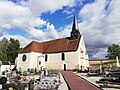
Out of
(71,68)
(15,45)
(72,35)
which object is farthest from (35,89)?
(15,45)

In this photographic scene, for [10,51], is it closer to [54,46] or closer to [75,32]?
[54,46]

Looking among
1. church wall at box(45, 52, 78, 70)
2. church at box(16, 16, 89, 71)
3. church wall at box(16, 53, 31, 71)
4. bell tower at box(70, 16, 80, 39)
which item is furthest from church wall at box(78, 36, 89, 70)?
church wall at box(16, 53, 31, 71)

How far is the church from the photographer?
2210 inches

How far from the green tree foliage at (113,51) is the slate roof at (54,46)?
19.8m

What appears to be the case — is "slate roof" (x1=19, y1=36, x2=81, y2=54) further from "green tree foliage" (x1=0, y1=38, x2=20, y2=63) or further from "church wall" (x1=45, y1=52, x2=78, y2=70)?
"green tree foliage" (x1=0, y1=38, x2=20, y2=63)

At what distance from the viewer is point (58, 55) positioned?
5900 centimetres

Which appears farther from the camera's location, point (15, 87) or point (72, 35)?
point (72, 35)

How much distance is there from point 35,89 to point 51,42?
4873 cm

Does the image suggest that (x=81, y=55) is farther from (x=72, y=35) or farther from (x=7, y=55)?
(x=7, y=55)

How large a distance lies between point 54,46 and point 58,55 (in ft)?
13.3

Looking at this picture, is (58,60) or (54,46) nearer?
(58,60)

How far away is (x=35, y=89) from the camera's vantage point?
1541 cm

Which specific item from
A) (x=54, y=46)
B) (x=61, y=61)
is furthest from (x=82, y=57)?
(x=54, y=46)

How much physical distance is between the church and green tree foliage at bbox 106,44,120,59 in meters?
14.1
